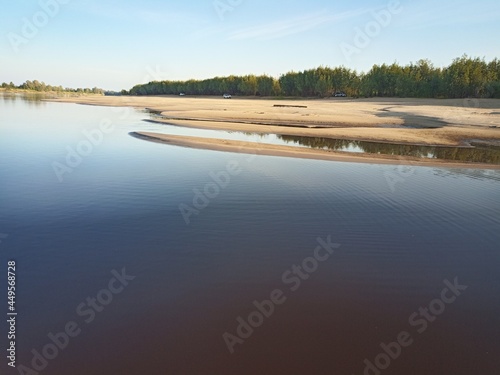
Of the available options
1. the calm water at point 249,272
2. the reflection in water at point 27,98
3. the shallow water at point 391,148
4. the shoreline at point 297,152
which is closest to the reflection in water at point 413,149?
the shallow water at point 391,148

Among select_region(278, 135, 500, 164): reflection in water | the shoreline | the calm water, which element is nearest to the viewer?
the calm water

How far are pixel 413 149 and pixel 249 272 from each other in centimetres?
2430

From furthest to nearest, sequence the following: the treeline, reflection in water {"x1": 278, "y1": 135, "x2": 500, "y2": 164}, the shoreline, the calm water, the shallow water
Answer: the treeline < the shallow water < reflection in water {"x1": 278, "y1": 135, "x2": 500, "y2": 164} < the shoreline < the calm water

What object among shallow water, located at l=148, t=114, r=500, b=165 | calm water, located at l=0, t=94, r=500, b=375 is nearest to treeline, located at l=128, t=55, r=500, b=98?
shallow water, located at l=148, t=114, r=500, b=165

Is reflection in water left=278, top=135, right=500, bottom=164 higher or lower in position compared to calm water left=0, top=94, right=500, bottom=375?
higher

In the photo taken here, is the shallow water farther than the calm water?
Yes

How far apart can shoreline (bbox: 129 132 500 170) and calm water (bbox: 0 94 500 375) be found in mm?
5921

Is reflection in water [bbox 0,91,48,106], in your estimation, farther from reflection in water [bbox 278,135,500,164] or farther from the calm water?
the calm water

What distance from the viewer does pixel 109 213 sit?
1155 centimetres

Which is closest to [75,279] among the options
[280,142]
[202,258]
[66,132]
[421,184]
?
[202,258]

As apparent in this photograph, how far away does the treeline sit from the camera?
82.9m

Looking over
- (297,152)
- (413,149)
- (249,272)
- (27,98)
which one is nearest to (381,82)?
(413,149)

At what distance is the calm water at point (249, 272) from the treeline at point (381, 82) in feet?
275

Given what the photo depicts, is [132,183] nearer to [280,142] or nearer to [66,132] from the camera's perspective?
[280,142]
